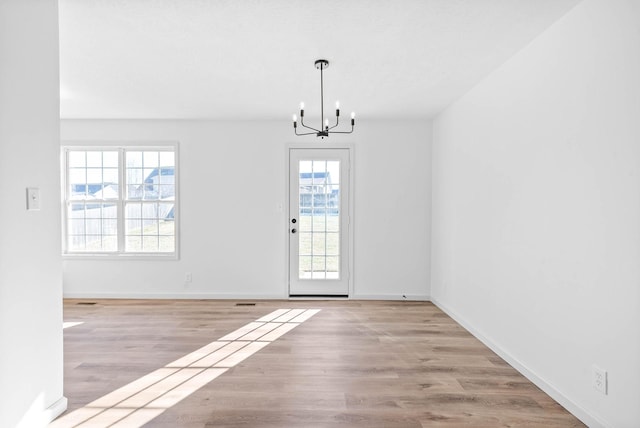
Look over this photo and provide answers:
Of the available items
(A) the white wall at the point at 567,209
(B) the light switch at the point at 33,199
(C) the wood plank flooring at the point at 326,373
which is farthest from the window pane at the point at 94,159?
(A) the white wall at the point at 567,209

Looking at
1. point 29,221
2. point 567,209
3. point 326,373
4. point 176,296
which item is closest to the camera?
point 29,221

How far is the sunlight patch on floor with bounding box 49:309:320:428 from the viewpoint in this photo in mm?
2217

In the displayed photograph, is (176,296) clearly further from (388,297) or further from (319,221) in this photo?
(388,297)

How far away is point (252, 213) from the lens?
17.1ft

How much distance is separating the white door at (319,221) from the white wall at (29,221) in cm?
325

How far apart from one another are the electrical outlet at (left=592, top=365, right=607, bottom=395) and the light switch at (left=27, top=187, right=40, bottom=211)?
3.21 m

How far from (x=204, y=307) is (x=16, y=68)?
344 centimetres

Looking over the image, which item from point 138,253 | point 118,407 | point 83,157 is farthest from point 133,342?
point 83,157

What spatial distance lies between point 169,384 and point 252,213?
9.31ft

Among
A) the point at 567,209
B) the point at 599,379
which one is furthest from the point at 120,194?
the point at 599,379

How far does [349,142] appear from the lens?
204 inches

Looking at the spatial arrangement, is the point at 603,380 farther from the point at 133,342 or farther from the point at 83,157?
the point at 83,157

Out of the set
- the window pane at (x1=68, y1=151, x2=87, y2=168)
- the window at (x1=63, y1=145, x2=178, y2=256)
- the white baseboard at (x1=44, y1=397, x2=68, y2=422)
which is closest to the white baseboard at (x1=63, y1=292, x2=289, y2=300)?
the window at (x1=63, y1=145, x2=178, y2=256)

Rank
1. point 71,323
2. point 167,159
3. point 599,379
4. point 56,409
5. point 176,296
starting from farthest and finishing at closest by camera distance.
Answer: point 167,159 < point 176,296 < point 71,323 < point 56,409 < point 599,379
